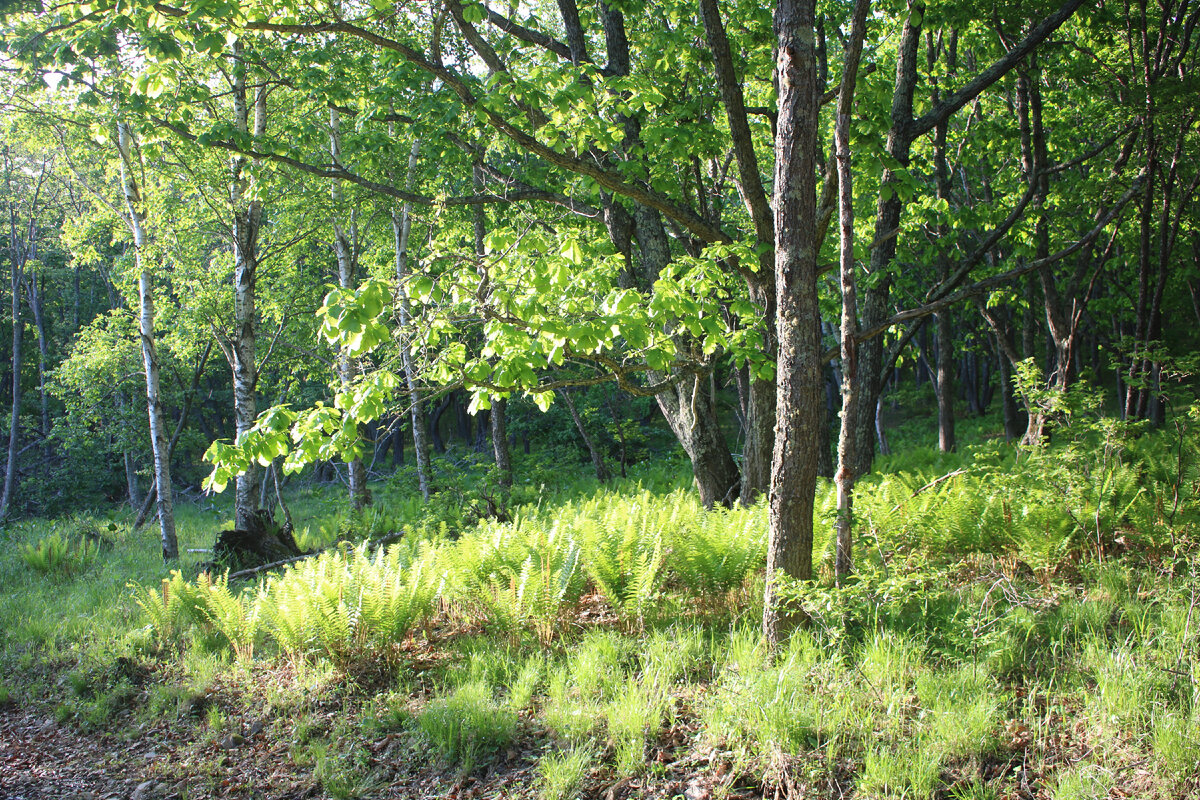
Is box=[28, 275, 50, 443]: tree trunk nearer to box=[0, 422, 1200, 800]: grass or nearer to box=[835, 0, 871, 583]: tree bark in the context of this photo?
box=[0, 422, 1200, 800]: grass

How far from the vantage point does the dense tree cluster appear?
3879 mm

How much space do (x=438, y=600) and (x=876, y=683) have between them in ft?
10.9

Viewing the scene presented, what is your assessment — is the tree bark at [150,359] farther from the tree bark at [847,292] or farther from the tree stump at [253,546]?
the tree bark at [847,292]

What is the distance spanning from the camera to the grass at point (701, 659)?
3.01 m

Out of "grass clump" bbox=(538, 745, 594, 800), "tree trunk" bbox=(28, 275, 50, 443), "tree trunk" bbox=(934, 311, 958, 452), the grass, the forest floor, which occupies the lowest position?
the forest floor

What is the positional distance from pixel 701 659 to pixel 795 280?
7.40 feet

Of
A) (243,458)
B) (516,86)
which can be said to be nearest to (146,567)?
(243,458)

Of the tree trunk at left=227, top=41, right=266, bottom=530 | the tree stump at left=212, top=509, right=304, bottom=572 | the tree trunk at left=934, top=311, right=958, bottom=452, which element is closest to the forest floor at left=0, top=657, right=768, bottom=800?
the tree stump at left=212, top=509, right=304, bottom=572

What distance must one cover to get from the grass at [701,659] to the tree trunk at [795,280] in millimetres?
558

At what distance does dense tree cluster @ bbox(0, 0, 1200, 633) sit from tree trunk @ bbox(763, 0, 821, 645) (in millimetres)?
17

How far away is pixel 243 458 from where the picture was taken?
3.38 m

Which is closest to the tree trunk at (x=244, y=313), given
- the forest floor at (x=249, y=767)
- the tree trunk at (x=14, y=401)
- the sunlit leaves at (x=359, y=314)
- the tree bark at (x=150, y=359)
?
the tree bark at (x=150, y=359)

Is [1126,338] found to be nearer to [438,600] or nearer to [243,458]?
[438,600]

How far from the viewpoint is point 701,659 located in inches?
159
